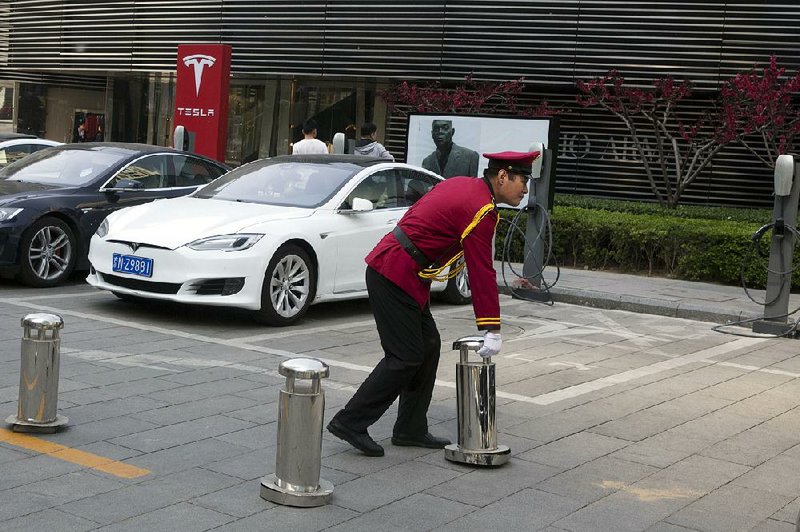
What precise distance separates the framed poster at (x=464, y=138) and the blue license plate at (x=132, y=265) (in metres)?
5.95

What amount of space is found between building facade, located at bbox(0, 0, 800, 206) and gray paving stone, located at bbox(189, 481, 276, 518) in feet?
39.3

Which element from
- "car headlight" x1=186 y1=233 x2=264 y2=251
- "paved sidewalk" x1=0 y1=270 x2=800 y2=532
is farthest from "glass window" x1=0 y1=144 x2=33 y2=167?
"car headlight" x1=186 y1=233 x2=264 y2=251

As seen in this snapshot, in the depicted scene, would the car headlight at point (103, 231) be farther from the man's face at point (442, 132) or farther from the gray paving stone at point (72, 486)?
the man's face at point (442, 132)

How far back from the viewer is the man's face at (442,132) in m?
14.6

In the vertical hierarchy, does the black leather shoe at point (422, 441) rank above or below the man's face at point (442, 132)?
below

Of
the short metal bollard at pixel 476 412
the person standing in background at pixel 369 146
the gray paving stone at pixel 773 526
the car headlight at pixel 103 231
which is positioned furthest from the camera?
the person standing in background at pixel 369 146

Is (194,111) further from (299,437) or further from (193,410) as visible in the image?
(299,437)

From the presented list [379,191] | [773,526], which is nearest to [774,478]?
[773,526]

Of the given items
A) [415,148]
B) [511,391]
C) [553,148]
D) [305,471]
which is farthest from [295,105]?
[305,471]

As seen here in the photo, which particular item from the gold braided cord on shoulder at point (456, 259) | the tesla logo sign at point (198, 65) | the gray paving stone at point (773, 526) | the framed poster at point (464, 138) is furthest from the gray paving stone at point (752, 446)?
the tesla logo sign at point (198, 65)

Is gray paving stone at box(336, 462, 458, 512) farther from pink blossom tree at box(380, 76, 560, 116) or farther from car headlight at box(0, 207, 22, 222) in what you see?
pink blossom tree at box(380, 76, 560, 116)

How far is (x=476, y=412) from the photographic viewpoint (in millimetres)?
5727

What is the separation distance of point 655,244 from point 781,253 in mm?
3241

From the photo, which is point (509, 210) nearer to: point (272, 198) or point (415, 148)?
point (415, 148)
